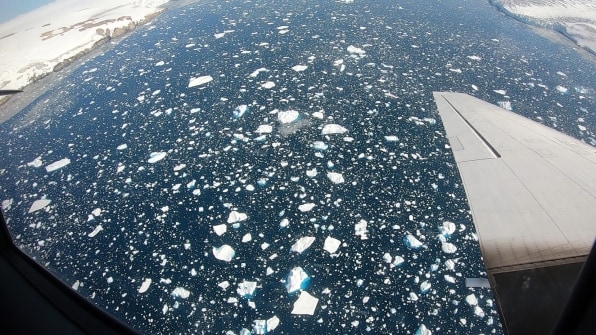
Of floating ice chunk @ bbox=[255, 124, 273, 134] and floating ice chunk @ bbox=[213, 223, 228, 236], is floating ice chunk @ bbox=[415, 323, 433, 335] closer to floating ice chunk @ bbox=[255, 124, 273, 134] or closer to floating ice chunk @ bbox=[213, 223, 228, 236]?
floating ice chunk @ bbox=[213, 223, 228, 236]

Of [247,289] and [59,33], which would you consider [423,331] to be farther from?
[59,33]

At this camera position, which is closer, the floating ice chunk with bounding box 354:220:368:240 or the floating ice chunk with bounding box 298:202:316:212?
the floating ice chunk with bounding box 354:220:368:240

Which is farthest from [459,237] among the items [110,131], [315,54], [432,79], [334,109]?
[110,131]

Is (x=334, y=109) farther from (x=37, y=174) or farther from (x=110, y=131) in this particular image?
(x=37, y=174)

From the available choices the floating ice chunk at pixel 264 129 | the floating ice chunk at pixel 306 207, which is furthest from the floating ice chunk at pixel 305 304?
the floating ice chunk at pixel 264 129

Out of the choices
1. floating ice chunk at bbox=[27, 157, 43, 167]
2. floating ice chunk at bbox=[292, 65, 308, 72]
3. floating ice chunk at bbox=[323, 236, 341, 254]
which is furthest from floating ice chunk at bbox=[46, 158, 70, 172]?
floating ice chunk at bbox=[292, 65, 308, 72]

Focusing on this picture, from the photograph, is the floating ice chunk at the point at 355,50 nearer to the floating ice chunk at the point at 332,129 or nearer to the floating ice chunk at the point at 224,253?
the floating ice chunk at the point at 332,129
